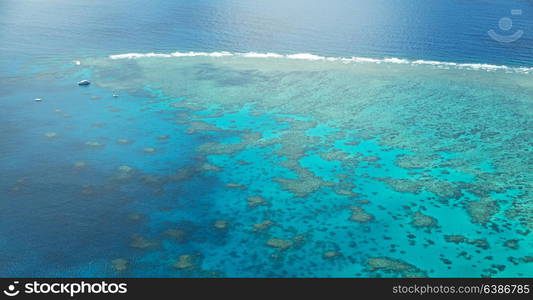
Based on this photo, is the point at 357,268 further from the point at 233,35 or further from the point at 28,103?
the point at 233,35

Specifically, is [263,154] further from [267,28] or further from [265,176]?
[267,28]

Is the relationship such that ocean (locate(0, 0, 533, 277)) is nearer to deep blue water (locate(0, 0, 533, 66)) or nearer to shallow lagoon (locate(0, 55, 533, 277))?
shallow lagoon (locate(0, 55, 533, 277))

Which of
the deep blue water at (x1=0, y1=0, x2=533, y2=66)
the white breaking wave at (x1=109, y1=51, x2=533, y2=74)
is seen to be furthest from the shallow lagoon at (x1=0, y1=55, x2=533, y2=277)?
the deep blue water at (x1=0, y1=0, x2=533, y2=66)

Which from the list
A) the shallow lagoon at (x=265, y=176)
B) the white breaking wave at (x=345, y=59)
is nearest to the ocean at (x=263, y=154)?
the shallow lagoon at (x=265, y=176)

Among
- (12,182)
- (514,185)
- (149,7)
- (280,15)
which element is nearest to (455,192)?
(514,185)

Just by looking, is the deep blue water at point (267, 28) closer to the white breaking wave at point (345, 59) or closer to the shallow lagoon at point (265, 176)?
the white breaking wave at point (345, 59)
